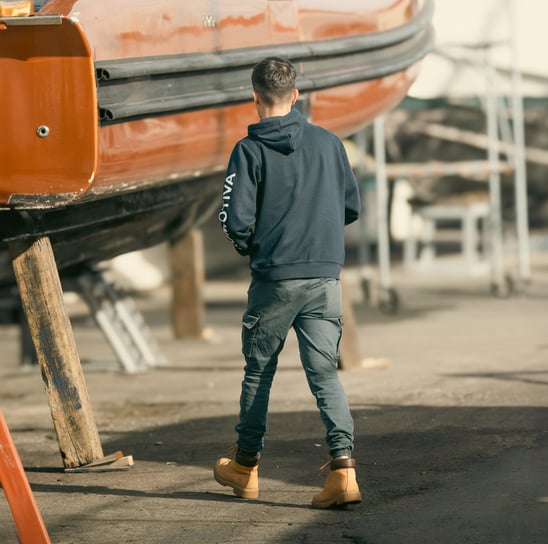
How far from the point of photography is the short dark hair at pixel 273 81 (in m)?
4.72

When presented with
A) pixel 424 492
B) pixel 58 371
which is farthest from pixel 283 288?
pixel 58 371

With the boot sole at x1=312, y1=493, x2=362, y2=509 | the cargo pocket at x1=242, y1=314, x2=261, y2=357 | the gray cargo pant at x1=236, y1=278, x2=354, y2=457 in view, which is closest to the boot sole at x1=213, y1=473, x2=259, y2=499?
the gray cargo pant at x1=236, y1=278, x2=354, y2=457

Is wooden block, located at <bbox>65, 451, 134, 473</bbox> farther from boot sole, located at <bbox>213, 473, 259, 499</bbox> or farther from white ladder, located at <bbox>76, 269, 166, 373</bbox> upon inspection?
white ladder, located at <bbox>76, 269, 166, 373</bbox>

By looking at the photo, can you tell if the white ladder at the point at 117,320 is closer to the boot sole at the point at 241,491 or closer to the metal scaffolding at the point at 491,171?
the metal scaffolding at the point at 491,171

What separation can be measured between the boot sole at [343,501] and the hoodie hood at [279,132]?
4.13 ft

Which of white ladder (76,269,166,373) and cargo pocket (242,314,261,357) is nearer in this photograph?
cargo pocket (242,314,261,357)

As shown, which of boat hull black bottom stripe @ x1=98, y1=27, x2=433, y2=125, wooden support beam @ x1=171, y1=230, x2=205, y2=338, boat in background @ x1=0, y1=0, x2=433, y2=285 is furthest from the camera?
wooden support beam @ x1=171, y1=230, x2=205, y2=338

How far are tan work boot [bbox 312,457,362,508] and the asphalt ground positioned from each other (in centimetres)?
5

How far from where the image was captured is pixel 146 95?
572 centimetres

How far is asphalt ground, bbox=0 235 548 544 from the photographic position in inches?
178

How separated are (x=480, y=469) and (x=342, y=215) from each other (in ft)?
3.86

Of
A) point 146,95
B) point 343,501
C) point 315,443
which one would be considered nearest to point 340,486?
point 343,501

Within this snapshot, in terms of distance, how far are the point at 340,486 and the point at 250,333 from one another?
0.65 m

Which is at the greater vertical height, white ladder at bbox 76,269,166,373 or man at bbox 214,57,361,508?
man at bbox 214,57,361,508
